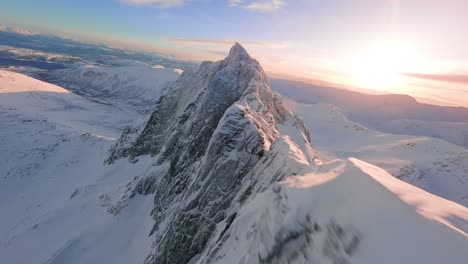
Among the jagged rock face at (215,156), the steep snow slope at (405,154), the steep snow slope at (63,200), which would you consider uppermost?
the jagged rock face at (215,156)

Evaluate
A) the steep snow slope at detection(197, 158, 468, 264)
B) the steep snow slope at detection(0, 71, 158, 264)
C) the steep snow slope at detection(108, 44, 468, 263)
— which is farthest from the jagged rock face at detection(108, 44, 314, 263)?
the steep snow slope at detection(197, 158, 468, 264)

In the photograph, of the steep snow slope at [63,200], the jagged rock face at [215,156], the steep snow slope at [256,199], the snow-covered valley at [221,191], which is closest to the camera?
the steep snow slope at [256,199]

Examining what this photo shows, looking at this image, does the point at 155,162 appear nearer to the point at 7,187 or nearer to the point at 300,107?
the point at 7,187

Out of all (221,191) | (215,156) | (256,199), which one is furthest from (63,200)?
(256,199)

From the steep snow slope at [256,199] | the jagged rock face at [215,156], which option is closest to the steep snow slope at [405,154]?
the jagged rock face at [215,156]

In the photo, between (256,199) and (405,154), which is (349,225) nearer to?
(256,199)

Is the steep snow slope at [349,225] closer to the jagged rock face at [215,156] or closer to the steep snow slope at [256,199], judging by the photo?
the steep snow slope at [256,199]

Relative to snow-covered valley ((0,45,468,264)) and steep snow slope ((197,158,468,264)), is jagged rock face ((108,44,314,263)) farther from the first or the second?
steep snow slope ((197,158,468,264))
